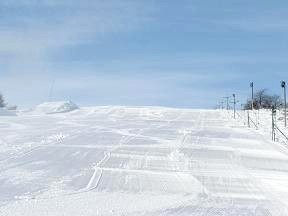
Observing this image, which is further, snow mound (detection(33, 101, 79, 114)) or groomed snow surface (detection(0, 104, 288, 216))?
snow mound (detection(33, 101, 79, 114))

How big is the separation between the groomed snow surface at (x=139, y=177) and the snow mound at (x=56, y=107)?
141 feet

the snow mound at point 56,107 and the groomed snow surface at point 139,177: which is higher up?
the snow mound at point 56,107

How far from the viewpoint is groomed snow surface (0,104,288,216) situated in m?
11.2

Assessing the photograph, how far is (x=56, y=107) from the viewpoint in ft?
236

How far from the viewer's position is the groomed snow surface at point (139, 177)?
11.2 meters

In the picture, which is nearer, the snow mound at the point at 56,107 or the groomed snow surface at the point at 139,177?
the groomed snow surface at the point at 139,177

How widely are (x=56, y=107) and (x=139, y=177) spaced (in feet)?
188

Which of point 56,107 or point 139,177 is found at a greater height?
point 56,107

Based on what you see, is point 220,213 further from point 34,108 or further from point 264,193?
point 34,108

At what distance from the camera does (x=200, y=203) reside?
1194 cm

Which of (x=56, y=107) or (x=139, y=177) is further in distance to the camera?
(x=56, y=107)

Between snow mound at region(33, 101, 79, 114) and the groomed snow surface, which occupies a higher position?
snow mound at region(33, 101, 79, 114)

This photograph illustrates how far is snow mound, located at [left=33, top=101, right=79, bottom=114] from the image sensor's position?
6984cm

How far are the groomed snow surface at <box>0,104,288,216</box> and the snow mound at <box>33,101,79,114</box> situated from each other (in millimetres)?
42874
